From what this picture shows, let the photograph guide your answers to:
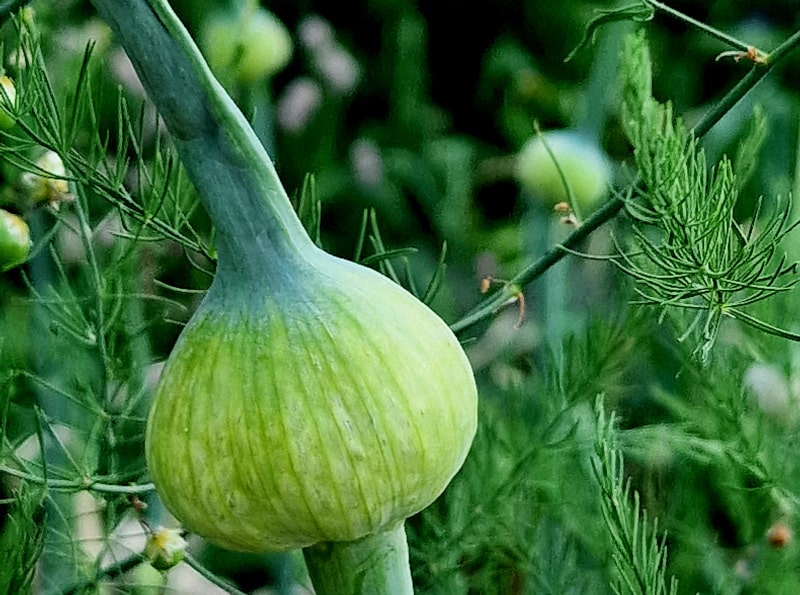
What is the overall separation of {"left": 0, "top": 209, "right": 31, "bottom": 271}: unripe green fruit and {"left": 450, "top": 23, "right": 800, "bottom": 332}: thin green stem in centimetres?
13

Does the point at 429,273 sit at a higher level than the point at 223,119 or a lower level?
lower

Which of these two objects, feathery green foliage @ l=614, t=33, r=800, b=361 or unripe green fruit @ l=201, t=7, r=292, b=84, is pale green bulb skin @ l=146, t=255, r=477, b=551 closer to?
feathery green foliage @ l=614, t=33, r=800, b=361

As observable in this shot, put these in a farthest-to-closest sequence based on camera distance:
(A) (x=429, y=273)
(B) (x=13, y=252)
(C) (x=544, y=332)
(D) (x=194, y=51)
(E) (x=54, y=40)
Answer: (A) (x=429, y=273), (E) (x=54, y=40), (C) (x=544, y=332), (B) (x=13, y=252), (D) (x=194, y=51)

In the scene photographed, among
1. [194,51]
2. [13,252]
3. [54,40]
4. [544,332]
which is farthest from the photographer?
[54,40]

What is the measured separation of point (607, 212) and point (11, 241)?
176 millimetres

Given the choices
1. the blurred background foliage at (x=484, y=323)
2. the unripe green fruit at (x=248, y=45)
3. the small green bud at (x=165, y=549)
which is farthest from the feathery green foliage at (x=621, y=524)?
the unripe green fruit at (x=248, y=45)

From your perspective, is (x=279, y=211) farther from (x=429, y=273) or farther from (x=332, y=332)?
(x=429, y=273)

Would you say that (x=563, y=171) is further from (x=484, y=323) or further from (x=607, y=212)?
(x=607, y=212)

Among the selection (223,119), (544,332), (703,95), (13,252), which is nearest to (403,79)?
(703,95)

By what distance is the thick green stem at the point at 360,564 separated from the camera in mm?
270

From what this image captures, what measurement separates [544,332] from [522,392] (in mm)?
28

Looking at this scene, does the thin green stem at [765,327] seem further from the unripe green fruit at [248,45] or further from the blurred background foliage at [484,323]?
the unripe green fruit at [248,45]

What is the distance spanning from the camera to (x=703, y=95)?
1023 millimetres

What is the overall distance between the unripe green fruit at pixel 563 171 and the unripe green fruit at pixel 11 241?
0.74 feet
